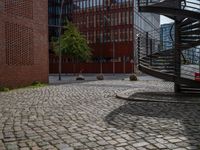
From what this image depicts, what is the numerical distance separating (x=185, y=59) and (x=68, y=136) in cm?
1478

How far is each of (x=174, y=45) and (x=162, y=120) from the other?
21.3 ft

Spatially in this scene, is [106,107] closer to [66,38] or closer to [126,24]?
[66,38]

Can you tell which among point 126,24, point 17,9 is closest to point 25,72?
point 17,9

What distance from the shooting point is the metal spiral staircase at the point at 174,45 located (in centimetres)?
1341

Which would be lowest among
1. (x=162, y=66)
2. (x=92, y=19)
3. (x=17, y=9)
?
(x=162, y=66)

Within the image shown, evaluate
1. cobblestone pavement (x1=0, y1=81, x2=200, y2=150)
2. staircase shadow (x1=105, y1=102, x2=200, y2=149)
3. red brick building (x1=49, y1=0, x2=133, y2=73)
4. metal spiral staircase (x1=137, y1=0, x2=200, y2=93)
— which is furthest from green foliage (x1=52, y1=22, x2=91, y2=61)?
staircase shadow (x1=105, y1=102, x2=200, y2=149)

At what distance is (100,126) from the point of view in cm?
780

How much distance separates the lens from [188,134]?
6.98 meters

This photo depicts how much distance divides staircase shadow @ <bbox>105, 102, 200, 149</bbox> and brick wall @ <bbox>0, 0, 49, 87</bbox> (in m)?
9.89

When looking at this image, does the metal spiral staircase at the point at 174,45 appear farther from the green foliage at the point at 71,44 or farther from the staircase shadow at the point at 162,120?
the green foliage at the point at 71,44

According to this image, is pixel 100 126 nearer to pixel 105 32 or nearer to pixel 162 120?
pixel 162 120

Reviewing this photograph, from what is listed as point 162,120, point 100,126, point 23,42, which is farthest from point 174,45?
point 23,42

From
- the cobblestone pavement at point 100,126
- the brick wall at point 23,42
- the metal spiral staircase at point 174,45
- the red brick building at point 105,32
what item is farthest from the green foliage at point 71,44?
the cobblestone pavement at point 100,126

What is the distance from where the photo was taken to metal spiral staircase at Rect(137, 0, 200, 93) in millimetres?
13415
